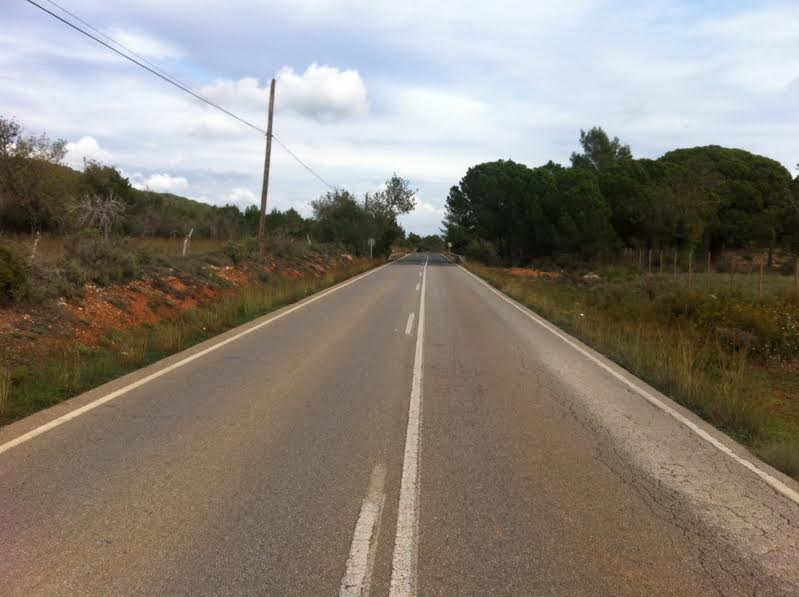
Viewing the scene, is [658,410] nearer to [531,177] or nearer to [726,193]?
[531,177]

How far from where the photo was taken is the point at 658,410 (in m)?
7.43

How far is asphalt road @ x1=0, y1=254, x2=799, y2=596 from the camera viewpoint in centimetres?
348

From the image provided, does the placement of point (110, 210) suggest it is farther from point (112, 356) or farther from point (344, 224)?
point (344, 224)

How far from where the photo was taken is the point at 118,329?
12375 mm

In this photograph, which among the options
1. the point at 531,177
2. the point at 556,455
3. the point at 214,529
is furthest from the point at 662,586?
the point at 531,177

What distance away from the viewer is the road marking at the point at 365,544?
11.0 ft

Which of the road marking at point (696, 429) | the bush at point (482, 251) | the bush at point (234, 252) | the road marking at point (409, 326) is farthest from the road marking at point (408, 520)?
the bush at point (482, 251)

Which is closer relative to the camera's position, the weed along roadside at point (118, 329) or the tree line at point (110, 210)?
the weed along roadside at point (118, 329)

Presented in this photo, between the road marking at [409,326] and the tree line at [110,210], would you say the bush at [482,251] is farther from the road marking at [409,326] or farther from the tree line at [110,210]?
the road marking at [409,326]

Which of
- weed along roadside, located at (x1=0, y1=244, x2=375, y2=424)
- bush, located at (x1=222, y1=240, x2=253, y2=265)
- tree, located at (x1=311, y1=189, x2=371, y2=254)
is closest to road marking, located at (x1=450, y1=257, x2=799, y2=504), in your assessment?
weed along roadside, located at (x1=0, y1=244, x2=375, y2=424)

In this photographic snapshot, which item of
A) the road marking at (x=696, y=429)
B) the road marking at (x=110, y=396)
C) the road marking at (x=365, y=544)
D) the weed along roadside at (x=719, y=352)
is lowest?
the road marking at (x=110, y=396)

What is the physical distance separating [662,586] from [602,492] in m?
1.33

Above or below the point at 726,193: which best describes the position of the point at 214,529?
below

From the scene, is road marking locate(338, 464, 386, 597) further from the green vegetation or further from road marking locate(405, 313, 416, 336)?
the green vegetation
